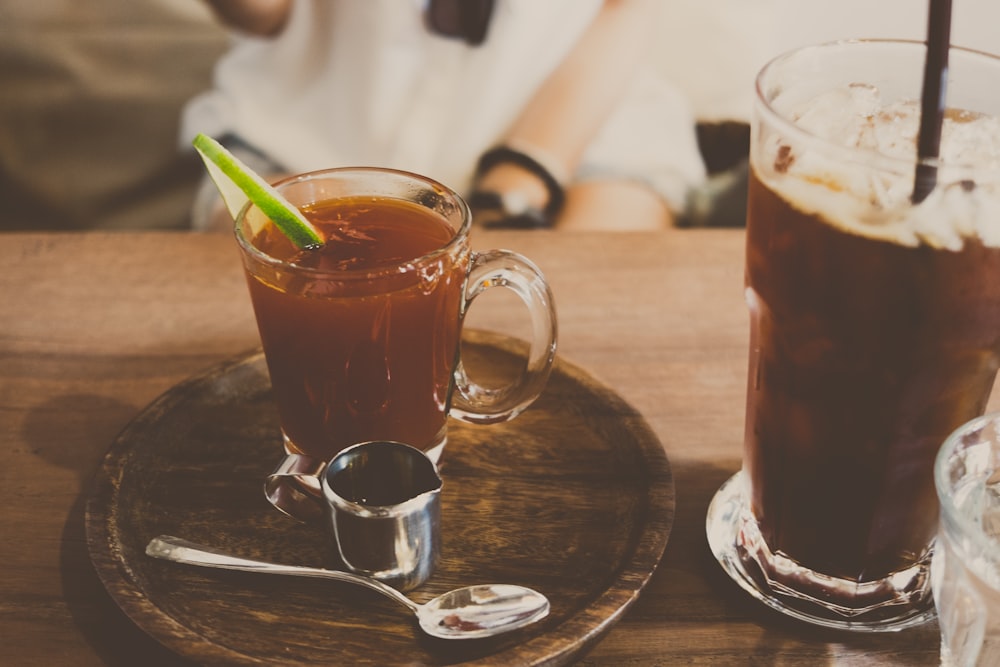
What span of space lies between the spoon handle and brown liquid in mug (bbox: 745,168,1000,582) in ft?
1.09

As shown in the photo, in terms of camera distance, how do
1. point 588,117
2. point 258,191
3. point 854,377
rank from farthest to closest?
point 588,117
point 258,191
point 854,377

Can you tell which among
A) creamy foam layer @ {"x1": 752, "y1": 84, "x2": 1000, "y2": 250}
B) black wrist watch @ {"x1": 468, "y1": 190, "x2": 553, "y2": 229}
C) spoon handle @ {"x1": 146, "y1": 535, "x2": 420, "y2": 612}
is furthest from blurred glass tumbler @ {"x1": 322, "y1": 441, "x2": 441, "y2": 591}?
black wrist watch @ {"x1": 468, "y1": 190, "x2": 553, "y2": 229}

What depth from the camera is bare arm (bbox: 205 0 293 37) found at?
1881mm

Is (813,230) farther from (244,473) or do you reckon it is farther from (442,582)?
(244,473)

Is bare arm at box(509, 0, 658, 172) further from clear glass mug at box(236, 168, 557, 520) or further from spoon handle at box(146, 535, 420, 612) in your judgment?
spoon handle at box(146, 535, 420, 612)

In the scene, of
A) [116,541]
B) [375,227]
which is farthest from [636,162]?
[116,541]

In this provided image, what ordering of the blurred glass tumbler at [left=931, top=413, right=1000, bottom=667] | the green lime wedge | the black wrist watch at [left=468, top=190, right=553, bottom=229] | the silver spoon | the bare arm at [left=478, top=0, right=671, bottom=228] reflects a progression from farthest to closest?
the bare arm at [left=478, top=0, right=671, bottom=228], the black wrist watch at [left=468, top=190, right=553, bottom=229], the green lime wedge, the silver spoon, the blurred glass tumbler at [left=931, top=413, right=1000, bottom=667]

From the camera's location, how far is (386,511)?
72 centimetres

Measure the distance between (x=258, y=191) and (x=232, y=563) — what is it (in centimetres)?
31

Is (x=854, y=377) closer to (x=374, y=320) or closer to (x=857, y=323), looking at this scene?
(x=857, y=323)

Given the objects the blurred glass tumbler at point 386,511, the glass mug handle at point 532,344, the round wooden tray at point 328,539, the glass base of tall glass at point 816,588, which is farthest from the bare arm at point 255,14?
the glass base of tall glass at point 816,588

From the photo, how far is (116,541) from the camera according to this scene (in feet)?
2.61

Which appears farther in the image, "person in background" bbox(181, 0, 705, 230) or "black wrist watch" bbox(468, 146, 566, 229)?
"person in background" bbox(181, 0, 705, 230)

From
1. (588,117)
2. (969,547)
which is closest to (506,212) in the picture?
(588,117)
